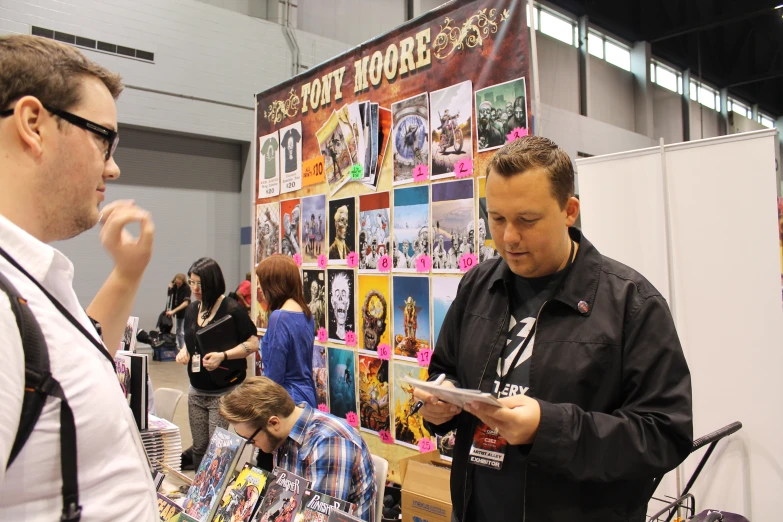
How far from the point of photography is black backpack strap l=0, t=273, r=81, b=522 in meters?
0.65

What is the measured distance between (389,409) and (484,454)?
2391 mm

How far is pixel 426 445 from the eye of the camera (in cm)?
331

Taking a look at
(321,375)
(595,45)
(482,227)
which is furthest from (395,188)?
(595,45)

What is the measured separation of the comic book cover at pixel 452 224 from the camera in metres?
3.07

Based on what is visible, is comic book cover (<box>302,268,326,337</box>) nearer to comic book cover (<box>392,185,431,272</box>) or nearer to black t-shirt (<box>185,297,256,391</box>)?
black t-shirt (<box>185,297,256,391</box>)

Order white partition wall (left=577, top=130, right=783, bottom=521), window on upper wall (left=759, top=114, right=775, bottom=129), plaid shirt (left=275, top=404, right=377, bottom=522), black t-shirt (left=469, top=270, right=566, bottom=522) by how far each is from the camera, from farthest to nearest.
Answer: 1. window on upper wall (left=759, top=114, right=775, bottom=129)
2. white partition wall (left=577, top=130, right=783, bottom=521)
3. plaid shirt (left=275, top=404, right=377, bottom=522)
4. black t-shirt (left=469, top=270, right=566, bottom=522)

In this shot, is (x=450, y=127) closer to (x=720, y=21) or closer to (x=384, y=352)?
(x=384, y=352)

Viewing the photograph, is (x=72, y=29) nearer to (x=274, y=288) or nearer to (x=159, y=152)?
(x=159, y=152)

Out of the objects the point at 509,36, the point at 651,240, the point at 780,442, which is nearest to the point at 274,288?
the point at 509,36

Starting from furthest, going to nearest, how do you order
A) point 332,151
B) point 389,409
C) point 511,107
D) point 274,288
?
point 332,151
point 389,409
point 274,288
point 511,107

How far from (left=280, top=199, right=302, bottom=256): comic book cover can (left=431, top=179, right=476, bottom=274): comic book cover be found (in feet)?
5.33

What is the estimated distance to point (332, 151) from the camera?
415cm

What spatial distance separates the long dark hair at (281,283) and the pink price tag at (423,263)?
71cm

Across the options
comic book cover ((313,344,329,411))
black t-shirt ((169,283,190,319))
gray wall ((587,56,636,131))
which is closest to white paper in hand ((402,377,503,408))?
comic book cover ((313,344,329,411))
